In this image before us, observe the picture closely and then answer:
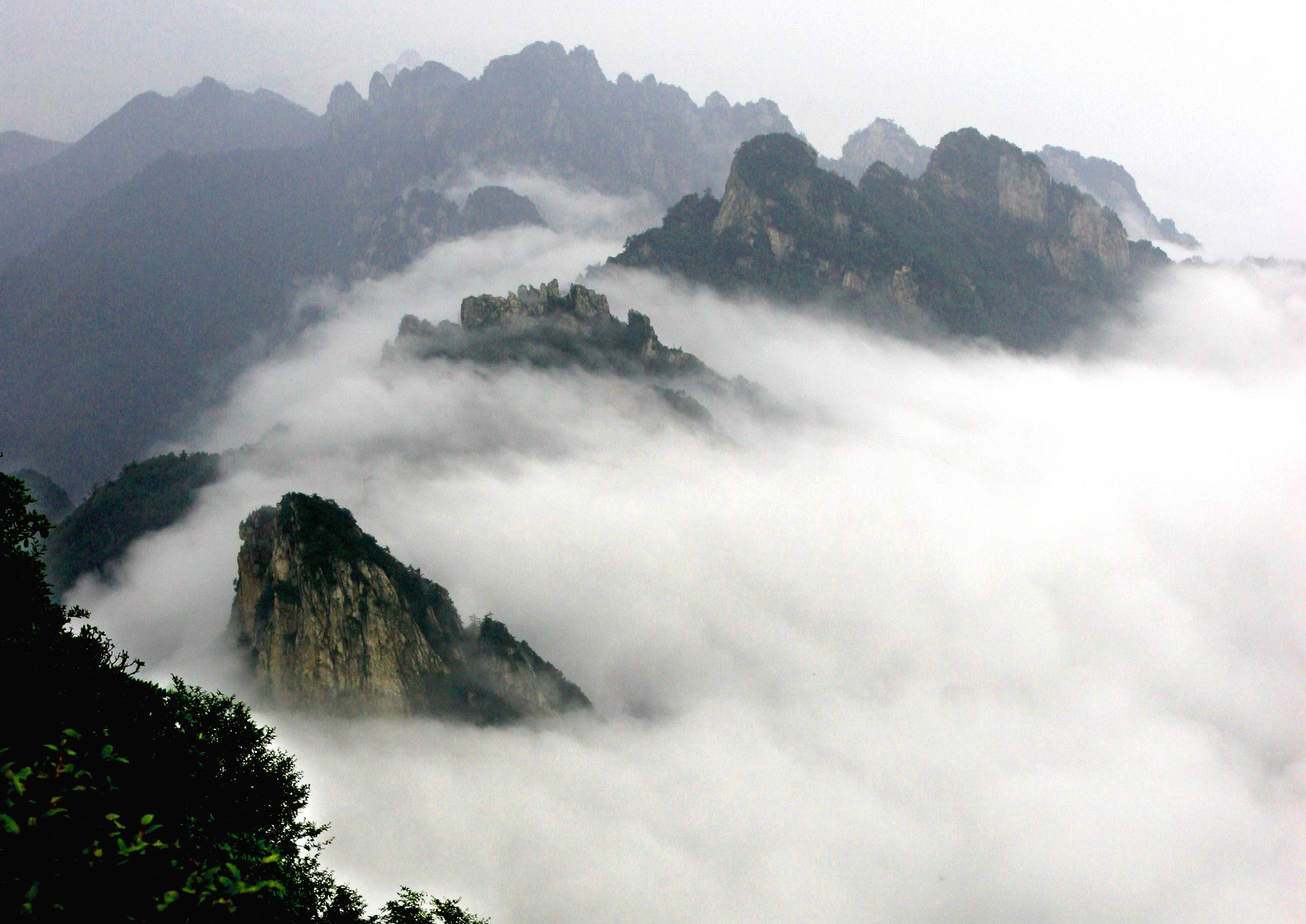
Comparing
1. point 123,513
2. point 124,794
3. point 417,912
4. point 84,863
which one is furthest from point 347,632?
point 123,513

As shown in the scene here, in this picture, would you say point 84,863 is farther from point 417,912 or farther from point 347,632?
point 347,632

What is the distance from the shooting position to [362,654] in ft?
326

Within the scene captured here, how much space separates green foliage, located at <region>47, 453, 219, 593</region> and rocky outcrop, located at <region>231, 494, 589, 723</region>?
256 ft

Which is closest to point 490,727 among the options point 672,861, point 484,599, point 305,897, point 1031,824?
point 672,861

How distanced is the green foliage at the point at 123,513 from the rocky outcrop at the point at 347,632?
256 ft

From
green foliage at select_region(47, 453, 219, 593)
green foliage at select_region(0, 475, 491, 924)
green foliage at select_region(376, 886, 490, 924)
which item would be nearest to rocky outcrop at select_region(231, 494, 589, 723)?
green foliage at select_region(0, 475, 491, 924)

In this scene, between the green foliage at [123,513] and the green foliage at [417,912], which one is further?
the green foliage at [123,513]

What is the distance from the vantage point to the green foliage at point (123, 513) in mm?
167500

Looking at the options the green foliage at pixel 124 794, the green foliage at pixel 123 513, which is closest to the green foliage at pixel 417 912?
the green foliage at pixel 124 794

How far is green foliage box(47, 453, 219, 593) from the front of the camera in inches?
6594

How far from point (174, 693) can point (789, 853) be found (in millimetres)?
138197

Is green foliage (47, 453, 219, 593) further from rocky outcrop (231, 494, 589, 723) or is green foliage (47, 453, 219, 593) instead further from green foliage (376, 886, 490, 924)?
green foliage (376, 886, 490, 924)

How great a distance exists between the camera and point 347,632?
9894 cm

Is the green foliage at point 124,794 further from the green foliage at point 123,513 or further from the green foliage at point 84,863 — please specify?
the green foliage at point 123,513
